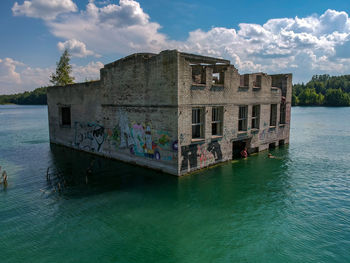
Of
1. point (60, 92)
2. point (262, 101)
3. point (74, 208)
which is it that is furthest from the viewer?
point (60, 92)

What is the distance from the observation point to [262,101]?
21797 mm

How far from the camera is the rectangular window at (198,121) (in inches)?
647

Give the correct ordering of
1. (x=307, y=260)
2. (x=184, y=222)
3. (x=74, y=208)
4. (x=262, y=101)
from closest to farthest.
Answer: (x=307, y=260), (x=184, y=222), (x=74, y=208), (x=262, y=101)

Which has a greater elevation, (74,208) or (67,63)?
(67,63)

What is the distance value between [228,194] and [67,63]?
1471 inches

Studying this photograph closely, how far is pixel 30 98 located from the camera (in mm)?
154250

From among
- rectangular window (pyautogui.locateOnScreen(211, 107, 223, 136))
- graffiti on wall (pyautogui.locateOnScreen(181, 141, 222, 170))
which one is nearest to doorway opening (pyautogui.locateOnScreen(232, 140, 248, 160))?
graffiti on wall (pyautogui.locateOnScreen(181, 141, 222, 170))

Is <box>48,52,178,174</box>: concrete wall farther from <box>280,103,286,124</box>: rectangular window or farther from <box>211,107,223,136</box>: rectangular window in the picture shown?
<box>280,103,286,124</box>: rectangular window

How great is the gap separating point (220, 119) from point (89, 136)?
12.0 metres

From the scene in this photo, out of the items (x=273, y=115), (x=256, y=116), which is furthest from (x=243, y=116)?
(x=273, y=115)

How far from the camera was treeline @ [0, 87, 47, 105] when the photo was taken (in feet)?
481

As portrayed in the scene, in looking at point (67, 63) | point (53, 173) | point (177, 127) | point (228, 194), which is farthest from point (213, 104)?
point (67, 63)

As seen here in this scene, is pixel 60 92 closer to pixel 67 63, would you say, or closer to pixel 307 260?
pixel 67 63

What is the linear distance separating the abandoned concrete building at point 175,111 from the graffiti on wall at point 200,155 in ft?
0.06
